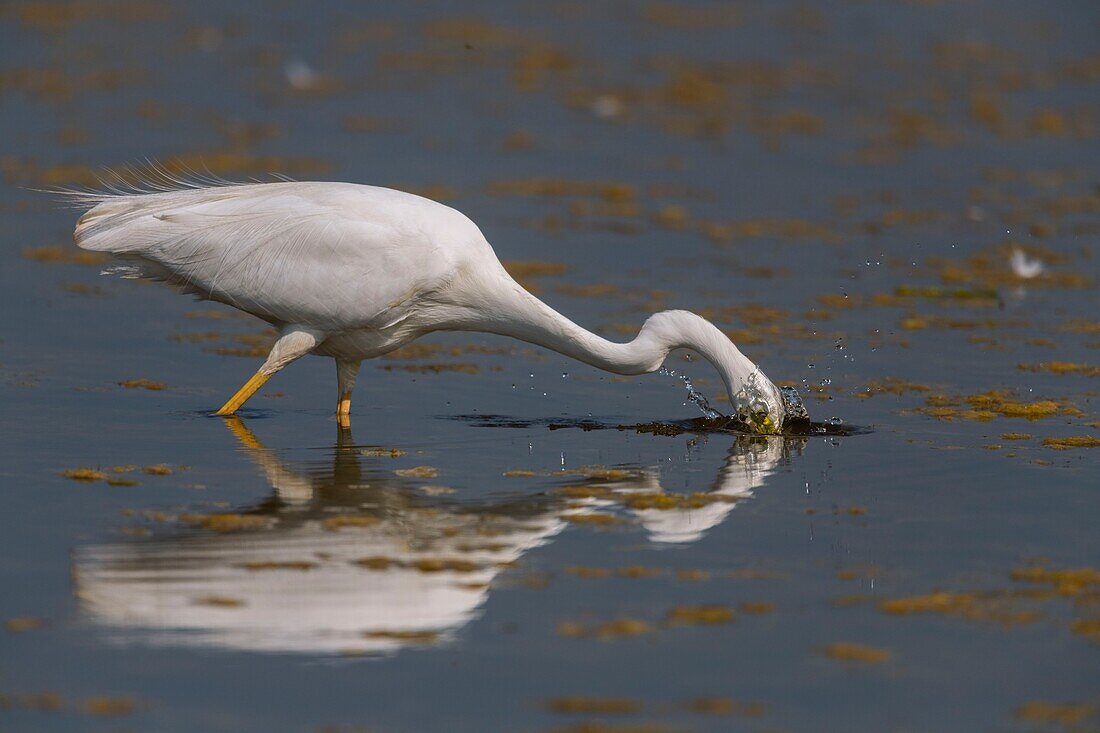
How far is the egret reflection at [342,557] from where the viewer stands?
723 cm

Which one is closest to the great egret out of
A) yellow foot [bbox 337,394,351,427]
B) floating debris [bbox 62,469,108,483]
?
yellow foot [bbox 337,394,351,427]

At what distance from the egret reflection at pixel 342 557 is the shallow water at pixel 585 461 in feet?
0.09

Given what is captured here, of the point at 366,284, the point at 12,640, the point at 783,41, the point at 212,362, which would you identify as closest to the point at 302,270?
the point at 366,284

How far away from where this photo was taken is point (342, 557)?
8.20 m

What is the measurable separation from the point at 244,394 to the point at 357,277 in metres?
1.24

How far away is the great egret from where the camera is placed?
10.7 meters

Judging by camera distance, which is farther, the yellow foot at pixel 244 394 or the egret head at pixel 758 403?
the yellow foot at pixel 244 394

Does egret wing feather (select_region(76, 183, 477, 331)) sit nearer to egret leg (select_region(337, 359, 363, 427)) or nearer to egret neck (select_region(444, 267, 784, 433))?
egret neck (select_region(444, 267, 784, 433))

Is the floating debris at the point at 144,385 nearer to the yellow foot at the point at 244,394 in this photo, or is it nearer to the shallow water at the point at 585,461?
the shallow water at the point at 585,461

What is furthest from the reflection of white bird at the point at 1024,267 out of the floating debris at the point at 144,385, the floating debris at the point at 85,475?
the floating debris at the point at 85,475

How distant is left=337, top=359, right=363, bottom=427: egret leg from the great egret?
143 mm

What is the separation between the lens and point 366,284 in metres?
10.6

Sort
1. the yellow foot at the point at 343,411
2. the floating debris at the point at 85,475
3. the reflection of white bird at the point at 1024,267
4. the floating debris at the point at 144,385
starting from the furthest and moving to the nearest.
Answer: the reflection of white bird at the point at 1024,267, the floating debris at the point at 144,385, the yellow foot at the point at 343,411, the floating debris at the point at 85,475

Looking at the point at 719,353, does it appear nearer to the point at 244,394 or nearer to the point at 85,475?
the point at 244,394
